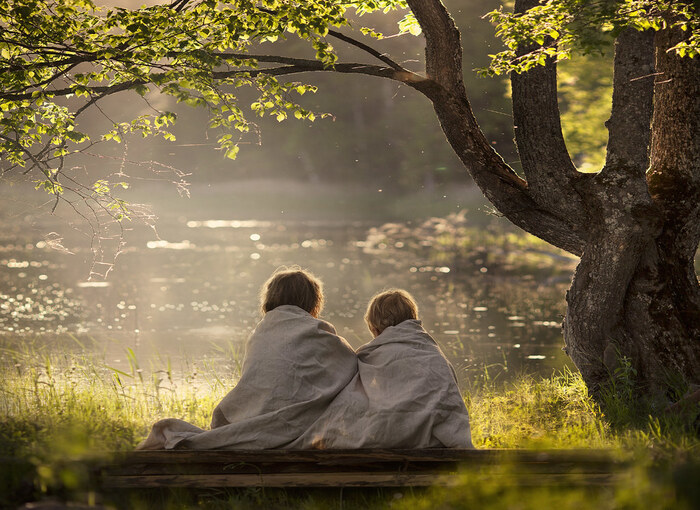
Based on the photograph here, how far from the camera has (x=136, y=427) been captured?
598cm

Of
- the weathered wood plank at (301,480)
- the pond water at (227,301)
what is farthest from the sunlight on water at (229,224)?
the weathered wood plank at (301,480)

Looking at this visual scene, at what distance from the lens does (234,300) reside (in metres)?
19.8

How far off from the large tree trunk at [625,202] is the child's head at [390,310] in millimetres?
1948

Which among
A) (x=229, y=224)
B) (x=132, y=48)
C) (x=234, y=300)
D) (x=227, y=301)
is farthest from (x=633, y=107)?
(x=229, y=224)

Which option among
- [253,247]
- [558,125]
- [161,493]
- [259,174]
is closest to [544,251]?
[253,247]

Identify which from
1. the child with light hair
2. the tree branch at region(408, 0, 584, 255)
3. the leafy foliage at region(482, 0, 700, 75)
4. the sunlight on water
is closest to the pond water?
the child with light hair

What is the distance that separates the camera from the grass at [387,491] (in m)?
3.00

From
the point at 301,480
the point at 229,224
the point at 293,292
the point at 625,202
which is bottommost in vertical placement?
the point at 301,480

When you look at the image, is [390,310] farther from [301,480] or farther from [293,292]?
[301,480]

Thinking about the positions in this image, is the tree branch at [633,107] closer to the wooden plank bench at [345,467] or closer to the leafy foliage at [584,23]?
the leafy foliage at [584,23]

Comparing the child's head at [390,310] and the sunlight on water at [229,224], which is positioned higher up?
the sunlight on water at [229,224]

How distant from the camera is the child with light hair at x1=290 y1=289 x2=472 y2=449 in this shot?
14.5ft

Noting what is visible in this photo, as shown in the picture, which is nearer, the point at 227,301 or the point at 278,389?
the point at 278,389

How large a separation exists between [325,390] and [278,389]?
299 mm
